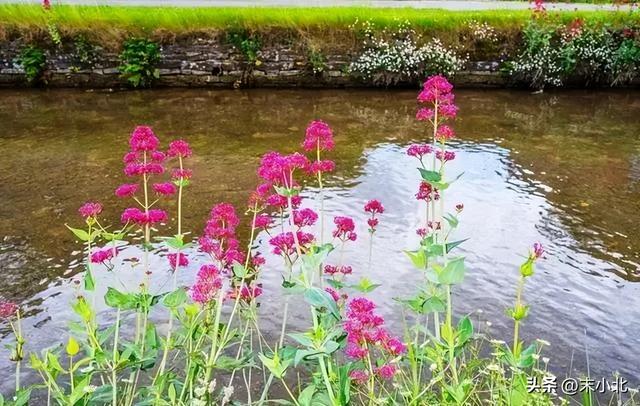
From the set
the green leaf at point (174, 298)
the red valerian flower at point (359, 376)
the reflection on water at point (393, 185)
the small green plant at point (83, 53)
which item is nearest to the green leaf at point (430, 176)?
the red valerian flower at point (359, 376)

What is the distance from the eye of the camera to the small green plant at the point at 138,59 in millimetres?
12328

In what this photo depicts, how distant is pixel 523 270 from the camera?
2670 millimetres

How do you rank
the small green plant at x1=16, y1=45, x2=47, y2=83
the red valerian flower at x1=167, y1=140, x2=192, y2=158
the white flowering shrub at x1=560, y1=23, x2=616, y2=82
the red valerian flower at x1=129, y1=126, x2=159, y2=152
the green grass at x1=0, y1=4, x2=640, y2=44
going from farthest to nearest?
the white flowering shrub at x1=560, y1=23, x2=616, y2=82
the green grass at x1=0, y1=4, x2=640, y2=44
the small green plant at x1=16, y1=45, x2=47, y2=83
the red valerian flower at x1=167, y1=140, x2=192, y2=158
the red valerian flower at x1=129, y1=126, x2=159, y2=152

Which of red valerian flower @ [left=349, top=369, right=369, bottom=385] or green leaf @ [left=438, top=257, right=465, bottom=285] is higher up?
green leaf @ [left=438, top=257, right=465, bottom=285]

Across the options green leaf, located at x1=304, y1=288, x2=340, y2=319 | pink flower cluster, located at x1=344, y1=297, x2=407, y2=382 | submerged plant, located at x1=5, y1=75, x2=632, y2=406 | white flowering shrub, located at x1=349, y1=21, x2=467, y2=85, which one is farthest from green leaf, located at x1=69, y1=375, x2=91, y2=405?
white flowering shrub, located at x1=349, y1=21, x2=467, y2=85

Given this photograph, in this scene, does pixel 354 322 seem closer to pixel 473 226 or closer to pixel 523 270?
pixel 523 270

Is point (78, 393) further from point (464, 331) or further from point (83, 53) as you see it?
point (83, 53)

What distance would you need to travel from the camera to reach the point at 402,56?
12.7 metres

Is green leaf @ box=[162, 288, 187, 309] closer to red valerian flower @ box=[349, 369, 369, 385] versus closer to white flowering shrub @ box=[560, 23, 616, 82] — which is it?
red valerian flower @ box=[349, 369, 369, 385]

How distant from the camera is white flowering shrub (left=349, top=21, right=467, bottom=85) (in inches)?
499

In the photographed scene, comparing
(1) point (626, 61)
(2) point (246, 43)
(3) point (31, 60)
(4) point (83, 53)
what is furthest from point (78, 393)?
(1) point (626, 61)

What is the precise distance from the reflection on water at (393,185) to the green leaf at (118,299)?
162cm

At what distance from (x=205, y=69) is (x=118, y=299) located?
406 inches

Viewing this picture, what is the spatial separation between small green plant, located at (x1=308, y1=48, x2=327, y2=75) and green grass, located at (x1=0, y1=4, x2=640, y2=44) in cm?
53
